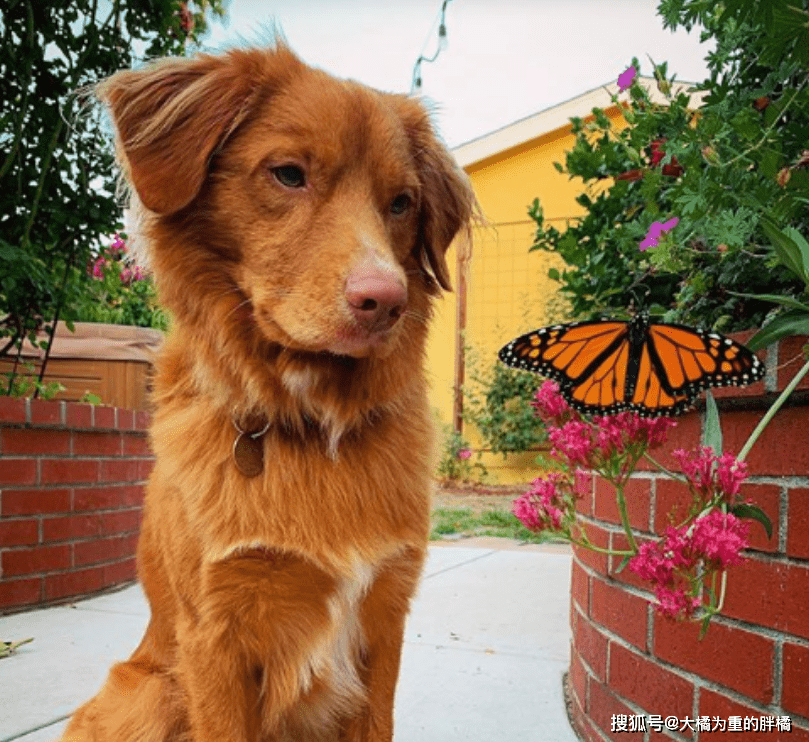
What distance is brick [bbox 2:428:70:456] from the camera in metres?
3.18

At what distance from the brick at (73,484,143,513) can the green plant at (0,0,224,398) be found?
2.42 ft

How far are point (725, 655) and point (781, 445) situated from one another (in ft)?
1.32

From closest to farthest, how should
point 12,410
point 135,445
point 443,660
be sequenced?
point 443,660 < point 12,410 < point 135,445

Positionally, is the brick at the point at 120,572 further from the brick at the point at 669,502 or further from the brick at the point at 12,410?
the brick at the point at 669,502

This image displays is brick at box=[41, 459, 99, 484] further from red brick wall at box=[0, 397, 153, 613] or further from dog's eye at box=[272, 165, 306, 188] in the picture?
dog's eye at box=[272, 165, 306, 188]

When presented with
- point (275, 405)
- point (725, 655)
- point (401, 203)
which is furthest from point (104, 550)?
point (725, 655)

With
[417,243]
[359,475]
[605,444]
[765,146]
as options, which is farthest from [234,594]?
[765,146]

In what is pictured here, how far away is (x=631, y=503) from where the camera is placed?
6.01 feet

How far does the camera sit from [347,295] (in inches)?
55.6

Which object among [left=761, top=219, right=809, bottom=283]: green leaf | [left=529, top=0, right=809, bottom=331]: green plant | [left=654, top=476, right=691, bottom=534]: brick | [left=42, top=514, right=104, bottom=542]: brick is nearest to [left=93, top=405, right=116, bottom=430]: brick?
[left=42, top=514, right=104, bottom=542]: brick

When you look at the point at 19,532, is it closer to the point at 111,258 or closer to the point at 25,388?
the point at 25,388

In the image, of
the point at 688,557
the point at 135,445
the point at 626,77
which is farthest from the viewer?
the point at 135,445

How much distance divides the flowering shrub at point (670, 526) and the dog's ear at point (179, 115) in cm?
81

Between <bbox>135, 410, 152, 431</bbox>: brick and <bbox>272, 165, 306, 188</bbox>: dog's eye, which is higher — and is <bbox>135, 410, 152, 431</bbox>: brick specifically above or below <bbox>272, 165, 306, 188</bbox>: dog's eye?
below
